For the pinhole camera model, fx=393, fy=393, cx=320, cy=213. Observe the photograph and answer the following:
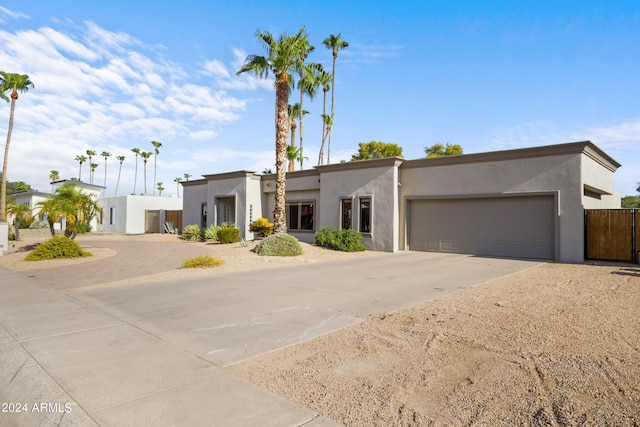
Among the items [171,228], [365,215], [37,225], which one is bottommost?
[171,228]

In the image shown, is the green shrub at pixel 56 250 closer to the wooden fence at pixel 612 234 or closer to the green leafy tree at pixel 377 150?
the wooden fence at pixel 612 234

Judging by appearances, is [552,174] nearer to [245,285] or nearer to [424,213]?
[424,213]

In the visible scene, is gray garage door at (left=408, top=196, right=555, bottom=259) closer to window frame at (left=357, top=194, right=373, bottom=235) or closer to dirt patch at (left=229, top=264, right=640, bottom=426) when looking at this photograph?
window frame at (left=357, top=194, right=373, bottom=235)

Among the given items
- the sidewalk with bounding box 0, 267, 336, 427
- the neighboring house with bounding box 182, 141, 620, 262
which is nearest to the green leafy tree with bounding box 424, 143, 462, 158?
the neighboring house with bounding box 182, 141, 620, 262

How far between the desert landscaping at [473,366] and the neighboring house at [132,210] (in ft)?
111

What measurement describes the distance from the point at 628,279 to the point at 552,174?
6.07m

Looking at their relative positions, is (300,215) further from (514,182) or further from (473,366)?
(473,366)

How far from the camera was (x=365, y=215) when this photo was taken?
68.4 feet

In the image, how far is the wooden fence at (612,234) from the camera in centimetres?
1480

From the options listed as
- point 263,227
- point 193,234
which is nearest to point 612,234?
point 263,227

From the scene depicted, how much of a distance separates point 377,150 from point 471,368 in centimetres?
4674

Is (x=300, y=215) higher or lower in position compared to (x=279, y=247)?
higher

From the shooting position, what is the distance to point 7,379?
4.39 metres

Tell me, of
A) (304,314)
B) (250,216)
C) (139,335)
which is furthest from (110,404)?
(250,216)
